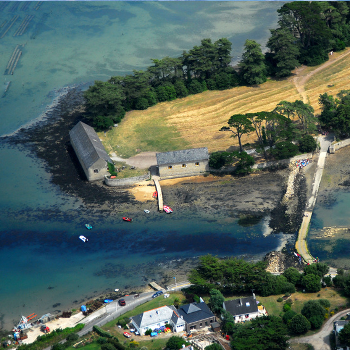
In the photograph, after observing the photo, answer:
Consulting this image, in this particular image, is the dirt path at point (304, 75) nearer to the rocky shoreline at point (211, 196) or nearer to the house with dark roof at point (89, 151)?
the rocky shoreline at point (211, 196)

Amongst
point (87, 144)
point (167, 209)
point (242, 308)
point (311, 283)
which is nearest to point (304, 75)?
point (87, 144)

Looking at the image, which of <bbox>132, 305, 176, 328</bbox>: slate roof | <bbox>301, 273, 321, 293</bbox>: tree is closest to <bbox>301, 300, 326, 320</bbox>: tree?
<bbox>301, 273, 321, 293</bbox>: tree

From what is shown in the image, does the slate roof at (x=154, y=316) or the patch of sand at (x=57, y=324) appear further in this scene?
the patch of sand at (x=57, y=324)

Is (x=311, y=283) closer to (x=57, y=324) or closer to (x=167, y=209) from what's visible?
(x=167, y=209)

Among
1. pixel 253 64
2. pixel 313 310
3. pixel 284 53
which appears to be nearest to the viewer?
pixel 313 310

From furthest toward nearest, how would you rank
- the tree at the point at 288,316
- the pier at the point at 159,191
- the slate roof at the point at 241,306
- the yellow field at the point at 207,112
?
the yellow field at the point at 207,112 → the pier at the point at 159,191 → the slate roof at the point at 241,306 → the tree at the point at 288,316

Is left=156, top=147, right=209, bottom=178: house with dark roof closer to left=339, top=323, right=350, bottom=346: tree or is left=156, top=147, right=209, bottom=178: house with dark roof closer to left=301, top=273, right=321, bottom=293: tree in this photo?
left=301, top=273, right=321, bottom=293: tree

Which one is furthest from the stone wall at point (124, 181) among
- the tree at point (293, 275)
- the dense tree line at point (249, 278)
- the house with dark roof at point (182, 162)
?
the tree at point (293, 275)
